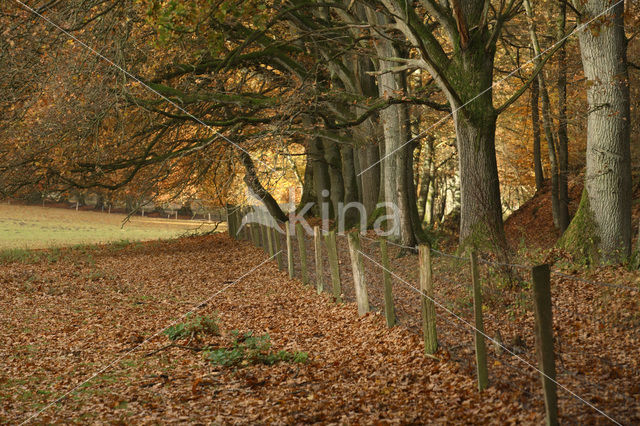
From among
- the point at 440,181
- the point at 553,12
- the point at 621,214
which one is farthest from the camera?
the point at 440,181

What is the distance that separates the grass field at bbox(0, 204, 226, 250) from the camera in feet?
120

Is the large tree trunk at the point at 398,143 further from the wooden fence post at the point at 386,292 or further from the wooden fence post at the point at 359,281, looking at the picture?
the wooden fence post at the point at 386,292

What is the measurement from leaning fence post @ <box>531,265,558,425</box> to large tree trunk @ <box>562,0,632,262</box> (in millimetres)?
7402

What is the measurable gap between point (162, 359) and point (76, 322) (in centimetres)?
401

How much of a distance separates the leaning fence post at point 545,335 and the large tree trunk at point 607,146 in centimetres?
740

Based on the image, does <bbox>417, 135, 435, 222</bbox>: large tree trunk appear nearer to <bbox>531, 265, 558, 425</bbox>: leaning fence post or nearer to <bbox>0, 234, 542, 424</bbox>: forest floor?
<bbox>0, 234, 542, 424</bbox>: forest floor

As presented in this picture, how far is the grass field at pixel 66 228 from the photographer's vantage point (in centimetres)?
3659

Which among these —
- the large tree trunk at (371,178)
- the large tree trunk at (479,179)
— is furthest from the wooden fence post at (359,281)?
the large tree trunk at (371,178)

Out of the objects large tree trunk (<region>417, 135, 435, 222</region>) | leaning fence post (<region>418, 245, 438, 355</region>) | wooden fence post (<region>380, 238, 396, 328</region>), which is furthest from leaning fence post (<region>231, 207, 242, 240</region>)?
leaning fence post (<region>418, 245, 438, 355</region>)

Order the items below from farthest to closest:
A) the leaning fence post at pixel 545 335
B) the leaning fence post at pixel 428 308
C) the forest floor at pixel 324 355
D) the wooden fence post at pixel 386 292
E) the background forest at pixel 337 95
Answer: the background forest at pixel 337 95 < the wooden fence post at pixel 386 292 < the leaning fence post at pixel 428 308 < the forest floor at pixel 324 355 < the leaning fence post at pixel 545 335

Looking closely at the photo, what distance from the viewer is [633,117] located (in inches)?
787

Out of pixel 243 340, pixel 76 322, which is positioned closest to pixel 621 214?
pixel 243 340

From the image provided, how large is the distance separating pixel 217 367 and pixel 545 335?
178 inches

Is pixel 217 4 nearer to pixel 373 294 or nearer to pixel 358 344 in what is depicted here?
pixel 373 294
